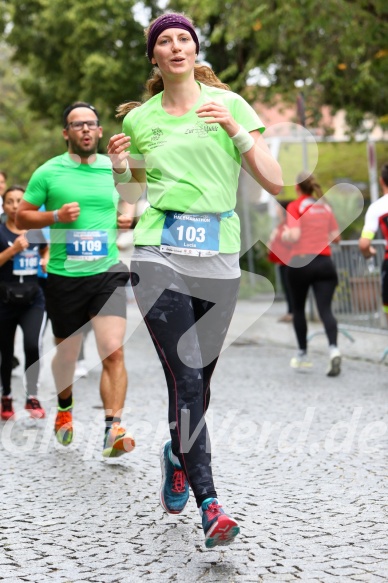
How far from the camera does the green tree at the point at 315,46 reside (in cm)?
1451

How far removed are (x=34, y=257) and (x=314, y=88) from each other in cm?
1124

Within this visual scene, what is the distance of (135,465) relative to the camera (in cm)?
603

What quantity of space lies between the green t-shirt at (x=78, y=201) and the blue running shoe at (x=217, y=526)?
2.82 meters

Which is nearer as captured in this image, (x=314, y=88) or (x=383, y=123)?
(x=314, y=88)

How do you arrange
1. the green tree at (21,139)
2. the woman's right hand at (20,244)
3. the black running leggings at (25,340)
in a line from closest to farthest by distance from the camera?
the woman's right hand at (20,244) → the black running leggings at (25,340) → the green tree at (21,139)

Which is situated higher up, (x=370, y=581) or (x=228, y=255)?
(x=228, y=255)

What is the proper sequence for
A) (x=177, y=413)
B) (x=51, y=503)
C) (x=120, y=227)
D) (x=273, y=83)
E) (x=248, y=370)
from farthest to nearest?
(x=273, y=83) < (x=248, y=370) < (x=120, y=227) < (x=51, y=503) < (x=177, y=413)

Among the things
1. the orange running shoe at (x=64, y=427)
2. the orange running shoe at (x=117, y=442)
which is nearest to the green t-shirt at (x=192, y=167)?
the orange running shoe at (x=117, y=442)

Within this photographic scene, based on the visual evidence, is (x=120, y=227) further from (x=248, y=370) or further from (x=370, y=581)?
(x=248, y=370)

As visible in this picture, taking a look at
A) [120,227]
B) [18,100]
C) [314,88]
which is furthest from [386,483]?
[18,100]

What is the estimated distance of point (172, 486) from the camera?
4.36 m

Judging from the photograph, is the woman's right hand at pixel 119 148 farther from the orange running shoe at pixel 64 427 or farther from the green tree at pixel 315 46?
the green tree at pixel 315 46

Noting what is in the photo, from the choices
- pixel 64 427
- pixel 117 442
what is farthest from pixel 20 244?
pixel 117 442

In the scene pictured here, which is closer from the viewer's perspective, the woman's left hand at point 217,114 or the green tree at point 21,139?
the woman's left hand at point 217,114
